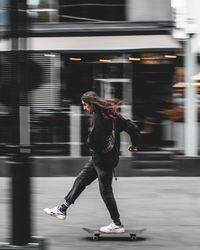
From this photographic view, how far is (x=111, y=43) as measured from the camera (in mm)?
10242

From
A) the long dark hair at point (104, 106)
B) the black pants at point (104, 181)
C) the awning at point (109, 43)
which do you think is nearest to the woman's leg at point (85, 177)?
the black pants at point (104, 181)

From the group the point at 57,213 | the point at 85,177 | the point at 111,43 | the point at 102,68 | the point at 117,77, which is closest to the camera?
the point at 85,177

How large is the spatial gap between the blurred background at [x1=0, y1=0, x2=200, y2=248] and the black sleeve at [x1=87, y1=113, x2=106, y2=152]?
458cm

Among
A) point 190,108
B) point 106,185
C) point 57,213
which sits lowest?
point 57,213

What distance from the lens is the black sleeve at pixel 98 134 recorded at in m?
5.26

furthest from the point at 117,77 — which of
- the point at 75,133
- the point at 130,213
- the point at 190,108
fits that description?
the point at 130,213

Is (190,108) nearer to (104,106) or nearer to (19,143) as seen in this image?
(104,106)

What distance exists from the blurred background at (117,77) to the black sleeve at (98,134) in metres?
4.58

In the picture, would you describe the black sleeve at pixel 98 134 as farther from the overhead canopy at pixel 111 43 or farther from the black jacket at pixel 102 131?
the overhead canopy at pixel 111 43

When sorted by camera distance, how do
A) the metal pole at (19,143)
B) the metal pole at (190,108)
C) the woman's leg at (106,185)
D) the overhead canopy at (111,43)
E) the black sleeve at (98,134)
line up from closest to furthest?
the metal pole at (19,143)
the black sleeve at (98,134)
the woman's leg at (106,185)
the metal pole at (190,108)
the overhead canopy at (111,43)

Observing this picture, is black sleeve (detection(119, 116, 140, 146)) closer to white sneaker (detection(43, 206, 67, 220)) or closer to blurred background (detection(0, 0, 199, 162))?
white sneaker (detection(43, 206, 67, 220))

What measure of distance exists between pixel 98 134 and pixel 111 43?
210 inches

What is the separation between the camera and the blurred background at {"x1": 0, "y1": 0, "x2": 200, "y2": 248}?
9820 millimetres

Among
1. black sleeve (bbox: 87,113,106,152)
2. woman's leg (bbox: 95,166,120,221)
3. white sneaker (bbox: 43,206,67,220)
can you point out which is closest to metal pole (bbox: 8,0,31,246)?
black sleeve (bbox: 87,113,106,152)
